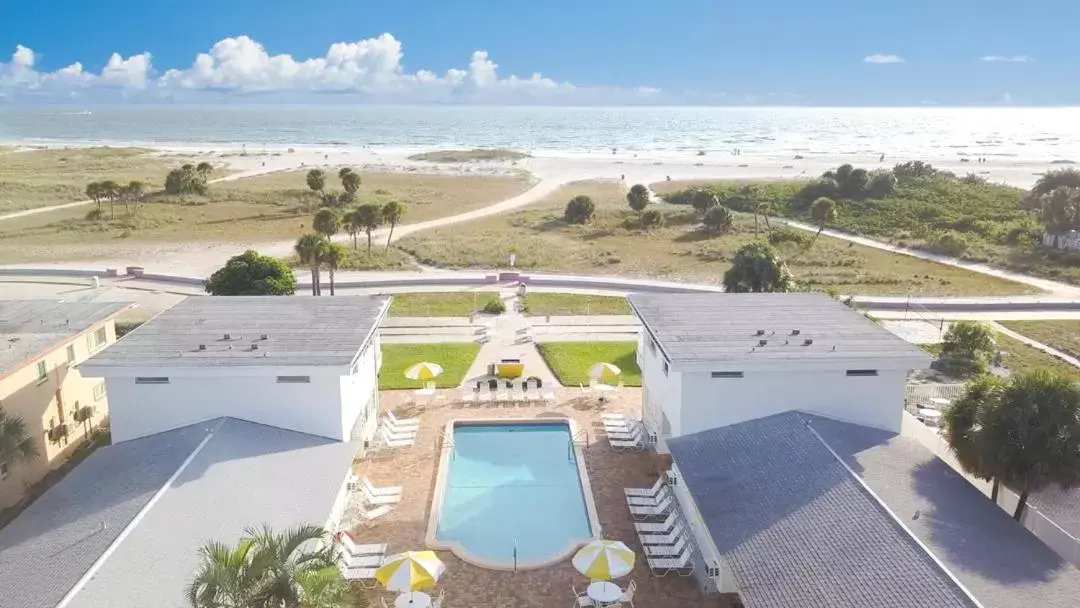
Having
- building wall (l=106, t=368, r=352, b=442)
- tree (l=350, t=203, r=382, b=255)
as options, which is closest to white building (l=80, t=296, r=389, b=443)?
building wall (l=106, t=368, r=352, b=442)

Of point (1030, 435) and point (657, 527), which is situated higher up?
point (1030, 435)

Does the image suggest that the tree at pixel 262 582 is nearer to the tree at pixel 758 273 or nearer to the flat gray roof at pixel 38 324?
the flat gray roof at pixel 38 324

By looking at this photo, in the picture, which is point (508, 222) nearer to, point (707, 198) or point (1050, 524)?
point (707, 198)

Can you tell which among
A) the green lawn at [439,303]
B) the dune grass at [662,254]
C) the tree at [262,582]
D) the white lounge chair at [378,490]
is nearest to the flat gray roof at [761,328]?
the white lounge chair at [378,490]

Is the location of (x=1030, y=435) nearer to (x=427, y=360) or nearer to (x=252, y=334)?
(x=252, y=334)

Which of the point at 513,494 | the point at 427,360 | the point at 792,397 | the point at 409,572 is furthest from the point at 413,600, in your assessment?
the point at 427,360

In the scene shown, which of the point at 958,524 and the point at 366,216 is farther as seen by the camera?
the point at 366,216

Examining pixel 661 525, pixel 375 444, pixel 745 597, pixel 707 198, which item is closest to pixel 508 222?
pixel 707 198
